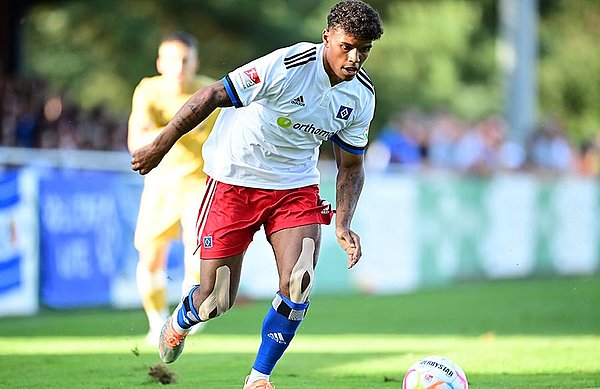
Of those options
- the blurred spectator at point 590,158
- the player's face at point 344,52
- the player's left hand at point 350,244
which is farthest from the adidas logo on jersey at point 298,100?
the blurred spectator at point 590,158

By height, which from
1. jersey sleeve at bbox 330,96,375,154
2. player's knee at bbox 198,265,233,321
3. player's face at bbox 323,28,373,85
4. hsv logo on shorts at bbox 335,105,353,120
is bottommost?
player's knee at bbox 198,265,233,321

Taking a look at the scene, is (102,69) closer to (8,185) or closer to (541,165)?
(541,165)

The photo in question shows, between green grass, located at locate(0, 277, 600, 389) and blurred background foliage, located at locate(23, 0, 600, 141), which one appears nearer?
green grass, located at locate(0, 277, 600, 389)

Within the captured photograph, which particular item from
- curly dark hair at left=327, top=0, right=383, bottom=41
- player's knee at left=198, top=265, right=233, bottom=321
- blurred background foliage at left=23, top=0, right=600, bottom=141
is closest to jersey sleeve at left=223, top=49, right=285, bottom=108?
curly dark hair at left=327, top=0, right=383, bottom=41

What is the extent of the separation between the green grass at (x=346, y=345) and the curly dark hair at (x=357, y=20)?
8.22 feet

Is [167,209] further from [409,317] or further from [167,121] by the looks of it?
[409,317]

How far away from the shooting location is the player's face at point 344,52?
6.97 meters

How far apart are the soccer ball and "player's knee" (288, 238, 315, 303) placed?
821mm

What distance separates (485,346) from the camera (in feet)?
35.4

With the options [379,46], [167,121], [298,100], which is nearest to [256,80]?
[298,100]

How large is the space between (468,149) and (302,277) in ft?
47.7

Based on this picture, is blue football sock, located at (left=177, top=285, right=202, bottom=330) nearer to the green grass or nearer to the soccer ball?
the green grass

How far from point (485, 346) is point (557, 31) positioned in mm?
39274

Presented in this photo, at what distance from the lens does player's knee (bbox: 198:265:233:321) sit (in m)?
7.51
